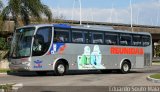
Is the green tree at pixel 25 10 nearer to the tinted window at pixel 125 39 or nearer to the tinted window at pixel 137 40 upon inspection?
the tinted window at pixel 125 39

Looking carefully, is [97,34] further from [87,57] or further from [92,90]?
[92,90]

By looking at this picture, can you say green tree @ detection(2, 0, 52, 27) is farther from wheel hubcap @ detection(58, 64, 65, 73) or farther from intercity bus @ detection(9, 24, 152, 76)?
wheel hubcap @ detection(58, 64, 65, 73)

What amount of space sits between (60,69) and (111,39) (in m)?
5.55

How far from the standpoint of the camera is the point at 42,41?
2592cm

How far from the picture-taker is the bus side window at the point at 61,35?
87.3ft

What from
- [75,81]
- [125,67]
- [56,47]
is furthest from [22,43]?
[125,67]

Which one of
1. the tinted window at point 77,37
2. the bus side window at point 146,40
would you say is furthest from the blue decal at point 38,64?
the bus side window at point 146,40

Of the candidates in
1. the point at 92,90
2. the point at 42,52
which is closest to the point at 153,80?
the point at 92,90

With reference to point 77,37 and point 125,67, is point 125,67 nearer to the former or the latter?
point 125,67

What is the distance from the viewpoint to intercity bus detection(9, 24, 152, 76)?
25766mm

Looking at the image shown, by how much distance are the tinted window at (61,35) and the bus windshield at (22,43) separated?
163 centimetres

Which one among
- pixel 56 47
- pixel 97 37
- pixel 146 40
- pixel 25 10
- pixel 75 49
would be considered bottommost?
Answer: pixel 75 49

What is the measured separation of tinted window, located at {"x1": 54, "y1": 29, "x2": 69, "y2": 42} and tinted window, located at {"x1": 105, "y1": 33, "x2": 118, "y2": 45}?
4139 mm

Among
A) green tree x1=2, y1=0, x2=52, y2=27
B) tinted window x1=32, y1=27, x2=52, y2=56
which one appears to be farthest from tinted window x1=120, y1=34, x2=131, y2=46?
green tree x1=2, y1=0, x2=52, y2=27
